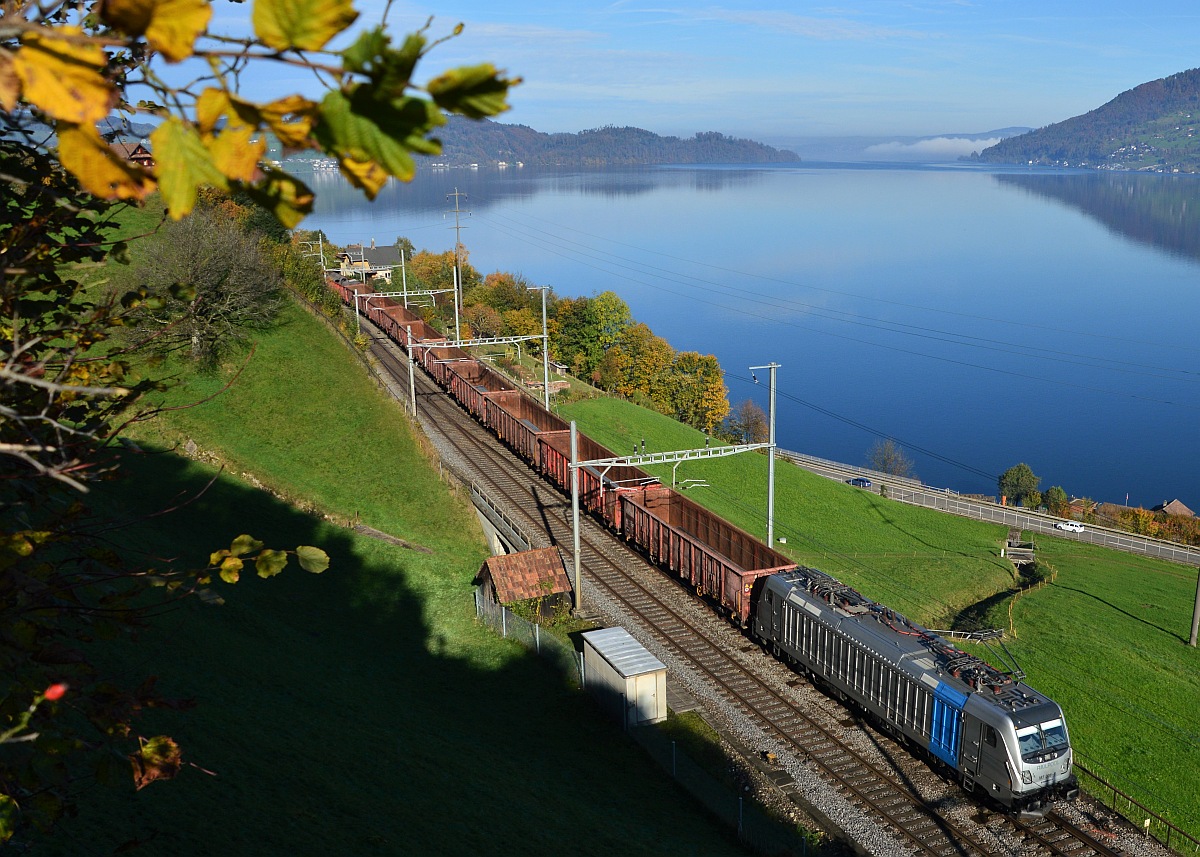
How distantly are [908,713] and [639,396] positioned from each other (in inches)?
2670

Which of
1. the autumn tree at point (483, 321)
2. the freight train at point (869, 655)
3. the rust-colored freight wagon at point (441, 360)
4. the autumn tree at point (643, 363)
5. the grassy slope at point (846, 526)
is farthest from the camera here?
the autumn tree at point (643, 363)

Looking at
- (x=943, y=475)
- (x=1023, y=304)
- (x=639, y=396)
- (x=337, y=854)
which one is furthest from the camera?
(x=1023, y=304)

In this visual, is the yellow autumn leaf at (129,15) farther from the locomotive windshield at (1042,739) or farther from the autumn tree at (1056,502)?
the autumn tree at (1056,502)

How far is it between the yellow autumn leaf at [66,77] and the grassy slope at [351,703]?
4899 mm

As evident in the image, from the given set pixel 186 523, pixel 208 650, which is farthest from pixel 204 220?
pixel 208 650

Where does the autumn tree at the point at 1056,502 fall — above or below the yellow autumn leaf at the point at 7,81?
below

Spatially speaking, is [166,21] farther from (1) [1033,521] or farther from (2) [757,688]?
(1) [1033,521]

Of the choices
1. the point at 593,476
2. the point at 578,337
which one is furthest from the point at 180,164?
the point at 578,337

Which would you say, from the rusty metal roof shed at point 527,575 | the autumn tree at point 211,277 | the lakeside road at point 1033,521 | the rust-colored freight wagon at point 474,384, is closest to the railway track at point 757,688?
the rusty metal roof shed at point 527,575

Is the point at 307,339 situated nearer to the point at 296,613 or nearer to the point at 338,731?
the point at 296,613

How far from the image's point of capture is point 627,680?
78.5 feet

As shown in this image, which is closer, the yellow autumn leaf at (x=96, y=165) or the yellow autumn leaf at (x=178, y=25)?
the yellow autumn leaf at (x=178, y=25)

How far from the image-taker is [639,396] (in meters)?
89.5

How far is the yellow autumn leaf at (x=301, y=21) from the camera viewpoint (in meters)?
2.26
